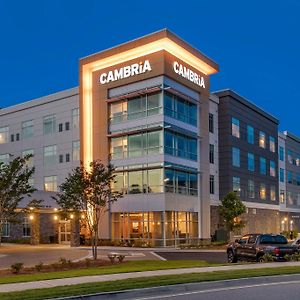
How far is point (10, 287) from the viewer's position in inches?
554

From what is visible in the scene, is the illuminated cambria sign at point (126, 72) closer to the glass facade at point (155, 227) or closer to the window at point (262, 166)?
the glass facade at point (155, 227)

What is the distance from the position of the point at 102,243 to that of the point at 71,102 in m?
15.7

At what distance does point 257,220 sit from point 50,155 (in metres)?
26.0

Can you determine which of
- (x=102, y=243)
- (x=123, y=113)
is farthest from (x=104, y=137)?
(x=102, y=243)

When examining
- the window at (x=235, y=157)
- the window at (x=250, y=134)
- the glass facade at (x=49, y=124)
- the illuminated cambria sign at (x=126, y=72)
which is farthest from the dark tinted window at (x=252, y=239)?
the window at (x=250, y=134)

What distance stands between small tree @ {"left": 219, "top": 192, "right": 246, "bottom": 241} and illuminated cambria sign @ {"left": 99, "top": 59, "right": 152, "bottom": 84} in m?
15.4

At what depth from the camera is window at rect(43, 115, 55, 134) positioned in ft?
183

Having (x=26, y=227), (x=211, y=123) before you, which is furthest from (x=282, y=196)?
(x=26, y=227)

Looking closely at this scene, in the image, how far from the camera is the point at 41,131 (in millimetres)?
57031

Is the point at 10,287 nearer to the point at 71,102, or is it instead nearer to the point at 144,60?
the point at 144,60

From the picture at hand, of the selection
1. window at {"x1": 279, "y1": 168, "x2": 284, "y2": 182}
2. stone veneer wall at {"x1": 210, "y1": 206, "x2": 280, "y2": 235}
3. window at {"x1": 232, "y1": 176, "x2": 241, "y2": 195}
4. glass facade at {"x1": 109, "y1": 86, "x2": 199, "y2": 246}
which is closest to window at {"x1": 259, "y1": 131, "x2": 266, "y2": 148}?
stone veneer wall at {"x1": 210, "y1": 206, "x2": 280, "y2": 235}

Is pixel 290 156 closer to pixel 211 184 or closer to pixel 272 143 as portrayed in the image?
pixel 272 143

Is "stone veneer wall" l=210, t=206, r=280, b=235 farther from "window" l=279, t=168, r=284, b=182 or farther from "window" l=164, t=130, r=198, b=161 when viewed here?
"window" l=164, t=130, r=198, b=161

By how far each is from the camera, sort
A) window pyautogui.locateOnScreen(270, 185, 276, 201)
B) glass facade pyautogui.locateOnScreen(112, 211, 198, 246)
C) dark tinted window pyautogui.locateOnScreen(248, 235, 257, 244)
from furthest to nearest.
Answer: window pyautogui.locateOnScreen(270, 185, 276, 201) < glass facade pyautogui.locateOnScreen(112, 211, 198, 246) < dark tinted window pyautogui.locateOnScreen(248, 235, 257, 244)
